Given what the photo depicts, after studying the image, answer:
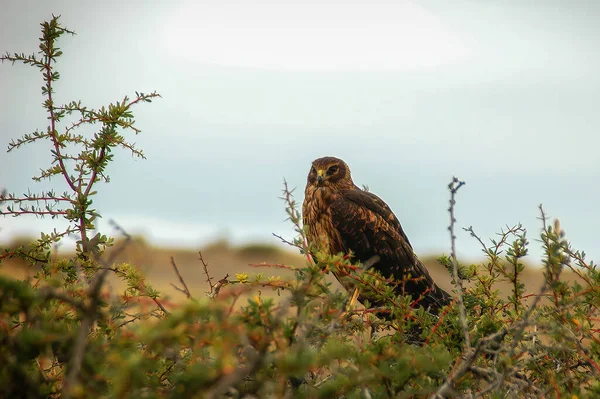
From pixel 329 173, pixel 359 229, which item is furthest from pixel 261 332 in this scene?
Answer: pixel 329 173

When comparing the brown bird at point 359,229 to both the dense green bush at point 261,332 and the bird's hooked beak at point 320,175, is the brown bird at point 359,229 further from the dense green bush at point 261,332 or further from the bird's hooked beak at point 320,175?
the dense green bush at point 261,332

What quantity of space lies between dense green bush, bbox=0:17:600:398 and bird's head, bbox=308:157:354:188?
211 centimetres

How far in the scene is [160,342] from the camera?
1.53 meters

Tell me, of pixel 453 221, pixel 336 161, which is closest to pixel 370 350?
pixel 453 221

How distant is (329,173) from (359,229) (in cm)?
83

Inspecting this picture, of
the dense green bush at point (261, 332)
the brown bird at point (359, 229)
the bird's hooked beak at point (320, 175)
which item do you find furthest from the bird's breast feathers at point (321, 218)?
the dense green bush at point (261, 332)

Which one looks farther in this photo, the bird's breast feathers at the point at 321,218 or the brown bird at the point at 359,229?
the bird's breast feathers at the point at 321,218

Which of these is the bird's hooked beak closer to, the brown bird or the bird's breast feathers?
the brown bird

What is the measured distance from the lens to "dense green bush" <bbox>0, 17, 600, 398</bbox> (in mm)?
1536

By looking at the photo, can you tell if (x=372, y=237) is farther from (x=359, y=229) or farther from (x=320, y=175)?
(x=320, y=175)

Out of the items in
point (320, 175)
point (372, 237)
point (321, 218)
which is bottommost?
point (372, 237)

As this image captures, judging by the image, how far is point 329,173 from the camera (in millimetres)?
6121

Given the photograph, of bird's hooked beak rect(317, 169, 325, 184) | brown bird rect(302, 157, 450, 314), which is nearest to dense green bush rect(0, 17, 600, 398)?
brown bird rect(302, 157, 450, 314)

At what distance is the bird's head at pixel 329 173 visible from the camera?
601cm
